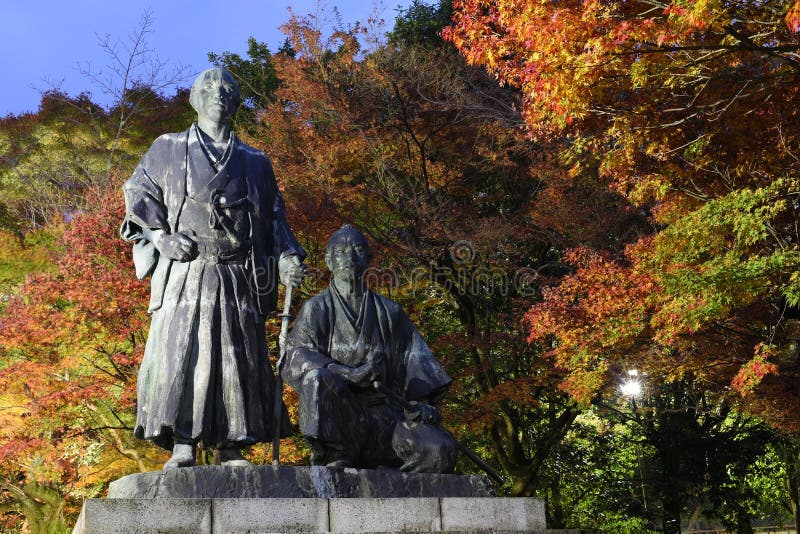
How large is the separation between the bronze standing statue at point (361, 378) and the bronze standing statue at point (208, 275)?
0.29 meters

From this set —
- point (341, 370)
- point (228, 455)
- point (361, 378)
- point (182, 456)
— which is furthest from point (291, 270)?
point (182, 456)

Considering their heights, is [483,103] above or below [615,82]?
above

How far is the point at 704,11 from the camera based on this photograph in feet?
25.0

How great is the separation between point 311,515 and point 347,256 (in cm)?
187

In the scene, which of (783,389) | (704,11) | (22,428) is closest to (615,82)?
(704,11)

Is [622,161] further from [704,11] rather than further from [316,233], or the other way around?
[316,233]

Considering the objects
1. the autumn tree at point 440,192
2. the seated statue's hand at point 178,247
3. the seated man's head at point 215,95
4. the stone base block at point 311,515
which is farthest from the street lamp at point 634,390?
the seated statue's hand at point 178,247

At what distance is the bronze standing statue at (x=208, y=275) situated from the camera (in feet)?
17.0

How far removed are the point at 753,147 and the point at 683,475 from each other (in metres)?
9.96

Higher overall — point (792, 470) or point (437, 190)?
point (437, 190)

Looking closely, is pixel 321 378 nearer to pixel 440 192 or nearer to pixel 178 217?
pixel 178 217

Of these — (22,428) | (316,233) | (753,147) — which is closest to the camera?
(753,147)

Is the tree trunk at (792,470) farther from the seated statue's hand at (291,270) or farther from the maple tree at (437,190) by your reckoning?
the seated statue's hand at (291,270)

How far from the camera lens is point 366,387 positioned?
5.66m
